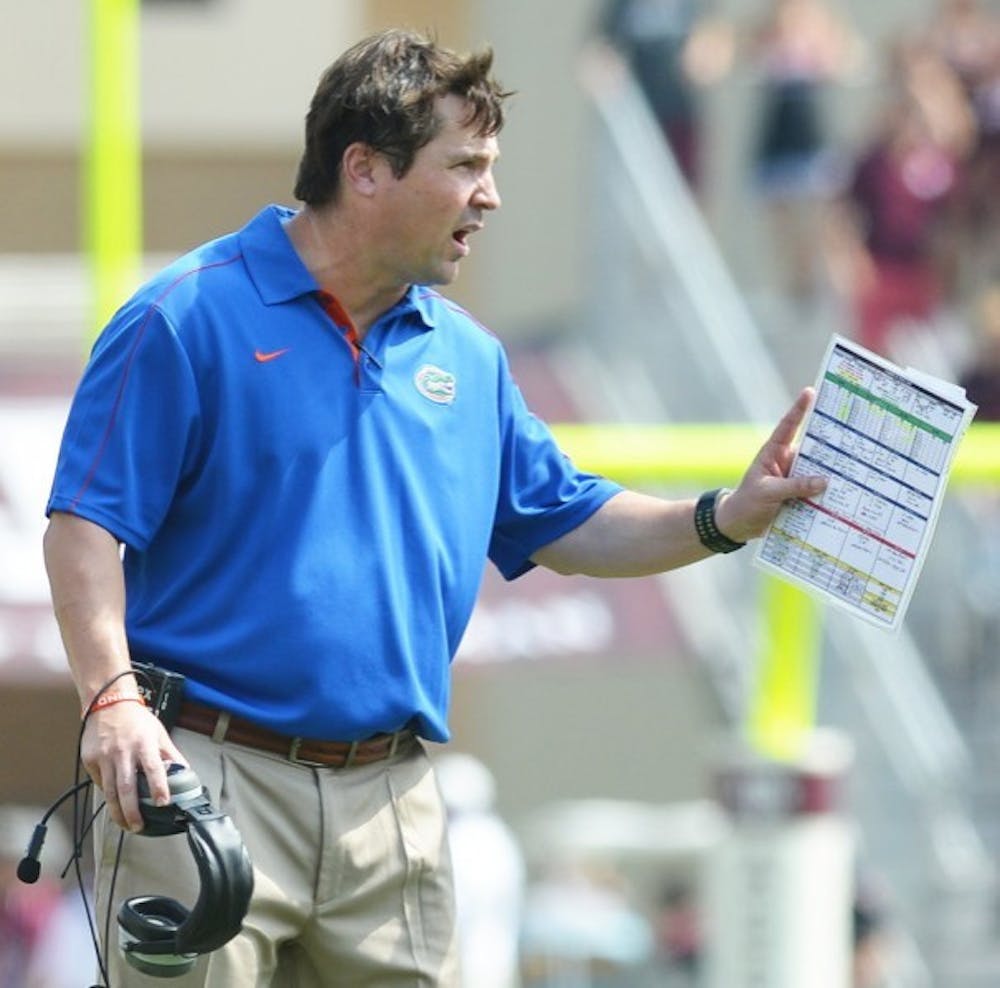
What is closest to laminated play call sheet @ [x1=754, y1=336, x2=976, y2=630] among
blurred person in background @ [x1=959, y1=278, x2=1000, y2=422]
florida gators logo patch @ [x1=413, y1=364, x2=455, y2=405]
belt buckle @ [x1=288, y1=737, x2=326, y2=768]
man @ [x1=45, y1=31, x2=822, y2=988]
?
man @ [x1=45, y1=31, x2=822, y2=988]

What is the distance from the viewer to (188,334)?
A: 4312 mm

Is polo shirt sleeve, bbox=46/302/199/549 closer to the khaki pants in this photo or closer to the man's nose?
the khaki pants

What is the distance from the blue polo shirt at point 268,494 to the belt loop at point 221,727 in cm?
2

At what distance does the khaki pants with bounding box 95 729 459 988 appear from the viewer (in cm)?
432

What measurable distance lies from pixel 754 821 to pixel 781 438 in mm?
3791

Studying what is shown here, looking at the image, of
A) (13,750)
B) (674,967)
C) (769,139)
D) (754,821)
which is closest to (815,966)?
(754,821)

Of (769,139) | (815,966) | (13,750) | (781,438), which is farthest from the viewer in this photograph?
(13,750)

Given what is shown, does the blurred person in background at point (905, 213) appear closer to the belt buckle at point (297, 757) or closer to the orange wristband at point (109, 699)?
the belt buckle at point (297, 757)

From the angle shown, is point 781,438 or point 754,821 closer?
point 781,438

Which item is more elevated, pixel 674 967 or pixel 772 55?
pixel 772 55

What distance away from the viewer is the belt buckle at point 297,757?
4.39 meters

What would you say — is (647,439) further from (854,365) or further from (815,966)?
(854,365)

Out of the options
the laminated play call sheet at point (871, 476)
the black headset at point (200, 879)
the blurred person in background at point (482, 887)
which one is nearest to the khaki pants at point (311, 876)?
the black headset at point (200, 879)

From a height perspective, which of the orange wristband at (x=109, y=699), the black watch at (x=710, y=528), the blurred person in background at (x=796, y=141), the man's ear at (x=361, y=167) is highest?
the man's ear at (x=361, y=167)
